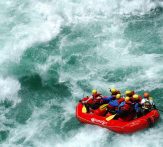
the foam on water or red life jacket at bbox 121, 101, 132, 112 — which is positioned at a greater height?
red life jacket at bbox 121, 101, 132, 112

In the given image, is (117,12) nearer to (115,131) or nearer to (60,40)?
(60,40)

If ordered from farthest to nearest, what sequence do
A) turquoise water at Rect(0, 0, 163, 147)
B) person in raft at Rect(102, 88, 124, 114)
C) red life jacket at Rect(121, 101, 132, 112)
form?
turquoise water at Rect(0, 0, 163, 147), person in raft at Rect(102, 88, 124, 114), red life jacket at Rect(121, 101, 132, 112)

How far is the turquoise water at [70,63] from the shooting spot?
15.5m

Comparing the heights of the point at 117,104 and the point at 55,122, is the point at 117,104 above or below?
above

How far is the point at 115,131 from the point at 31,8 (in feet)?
43.7

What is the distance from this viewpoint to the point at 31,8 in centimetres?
2472

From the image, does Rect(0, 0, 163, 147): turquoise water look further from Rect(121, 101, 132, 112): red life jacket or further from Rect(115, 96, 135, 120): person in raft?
Rect(121, 101, 132, 112): red life jacket

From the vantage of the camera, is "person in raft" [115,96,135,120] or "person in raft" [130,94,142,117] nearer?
"person in raft" [115,96,135,120]

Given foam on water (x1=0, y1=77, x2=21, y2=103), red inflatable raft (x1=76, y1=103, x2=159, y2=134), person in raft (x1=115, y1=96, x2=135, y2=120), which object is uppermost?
person in raft (x1=115, y1=96, x2=135, y2=120)

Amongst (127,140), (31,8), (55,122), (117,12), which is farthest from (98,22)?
(127,140)

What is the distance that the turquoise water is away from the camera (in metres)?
15.5

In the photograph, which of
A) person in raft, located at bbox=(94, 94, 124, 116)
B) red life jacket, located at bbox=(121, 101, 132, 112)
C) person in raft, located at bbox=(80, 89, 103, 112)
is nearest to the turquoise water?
person in raft, located at bbox=(94, 94, 124, 116)

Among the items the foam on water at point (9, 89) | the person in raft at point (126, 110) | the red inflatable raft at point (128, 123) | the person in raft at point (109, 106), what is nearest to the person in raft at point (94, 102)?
the person in raft at point (109, 106)

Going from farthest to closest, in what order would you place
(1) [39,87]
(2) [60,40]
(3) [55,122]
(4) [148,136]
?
(2) [60,40] → (1) [39,87] → (3) [55,122] → (4) [148,136]
